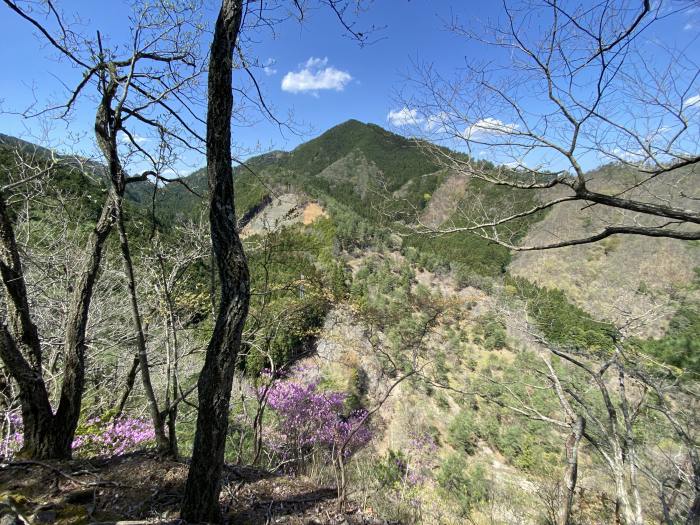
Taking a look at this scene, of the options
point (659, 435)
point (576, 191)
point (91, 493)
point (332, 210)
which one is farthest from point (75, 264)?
point (332, 210)

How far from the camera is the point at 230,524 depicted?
5.67 feet

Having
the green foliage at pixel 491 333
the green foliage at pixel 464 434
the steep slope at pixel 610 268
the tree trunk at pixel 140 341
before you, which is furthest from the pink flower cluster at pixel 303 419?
the steep slope at pixel 610 268

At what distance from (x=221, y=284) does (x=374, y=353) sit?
10.4 m

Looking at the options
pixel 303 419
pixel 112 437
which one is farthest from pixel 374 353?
pixel 112 437

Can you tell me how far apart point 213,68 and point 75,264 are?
19.3 ft

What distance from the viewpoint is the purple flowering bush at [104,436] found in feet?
12.1

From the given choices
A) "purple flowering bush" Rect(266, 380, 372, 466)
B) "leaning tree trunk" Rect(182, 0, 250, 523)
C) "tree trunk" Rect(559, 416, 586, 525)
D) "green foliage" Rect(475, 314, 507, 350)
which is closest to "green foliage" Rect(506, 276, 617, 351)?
"green foliage" Rect(475, 314, 507, 350)

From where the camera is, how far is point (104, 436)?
13.0 feet

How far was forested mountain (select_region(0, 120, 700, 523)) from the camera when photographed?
2809mm

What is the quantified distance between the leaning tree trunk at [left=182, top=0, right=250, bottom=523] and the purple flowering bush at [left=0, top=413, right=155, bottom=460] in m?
2.93

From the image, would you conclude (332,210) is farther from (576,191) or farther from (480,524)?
(576,191)

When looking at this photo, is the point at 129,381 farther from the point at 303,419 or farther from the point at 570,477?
the point at 570,477

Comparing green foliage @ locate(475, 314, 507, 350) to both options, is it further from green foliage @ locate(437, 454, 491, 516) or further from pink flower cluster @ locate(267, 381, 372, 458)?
pink flower cluster @ locate(267, 381, 372, 458)

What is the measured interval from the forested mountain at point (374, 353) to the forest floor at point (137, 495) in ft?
0.05
